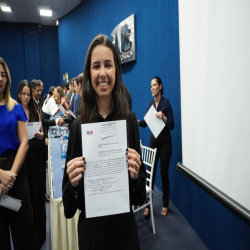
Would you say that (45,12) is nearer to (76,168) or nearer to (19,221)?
(19,221)

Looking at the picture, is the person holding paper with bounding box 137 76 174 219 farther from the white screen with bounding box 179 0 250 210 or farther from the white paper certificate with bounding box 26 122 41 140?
the white paper certificate with bounding box 26 122 41 140

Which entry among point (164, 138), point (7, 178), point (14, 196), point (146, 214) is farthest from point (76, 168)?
point (146, 214)

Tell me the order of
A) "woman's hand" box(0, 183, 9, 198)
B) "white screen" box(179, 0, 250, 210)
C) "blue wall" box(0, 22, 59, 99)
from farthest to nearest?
"blue wall" box(0, 22, 59, 99) → "woman's hand" box(0, 183, 9, 198) → "white screen" box(179, 0, 250, 210)

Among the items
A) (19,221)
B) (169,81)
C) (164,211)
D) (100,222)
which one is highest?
(169,81)

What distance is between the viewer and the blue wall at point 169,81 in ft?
5.74

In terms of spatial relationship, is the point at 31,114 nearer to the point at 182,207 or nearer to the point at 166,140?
the point at 166,140

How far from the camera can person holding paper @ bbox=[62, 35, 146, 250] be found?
0.83m

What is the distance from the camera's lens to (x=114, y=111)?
0.89 metres

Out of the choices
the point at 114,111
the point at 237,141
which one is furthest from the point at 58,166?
the point at 237,141

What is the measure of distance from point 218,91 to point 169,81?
5.19 ft

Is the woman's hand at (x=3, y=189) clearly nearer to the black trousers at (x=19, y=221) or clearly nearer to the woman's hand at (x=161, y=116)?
the black trousers at (x=19, y=221)

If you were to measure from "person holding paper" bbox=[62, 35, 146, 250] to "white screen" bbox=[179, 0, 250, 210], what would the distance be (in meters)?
0.60

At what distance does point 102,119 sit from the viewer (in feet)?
2.89

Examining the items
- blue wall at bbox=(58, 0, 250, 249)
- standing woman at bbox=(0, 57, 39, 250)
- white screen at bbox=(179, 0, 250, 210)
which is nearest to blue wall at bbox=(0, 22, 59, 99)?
blue wall at bbox=(58, 0, 250, 249)
